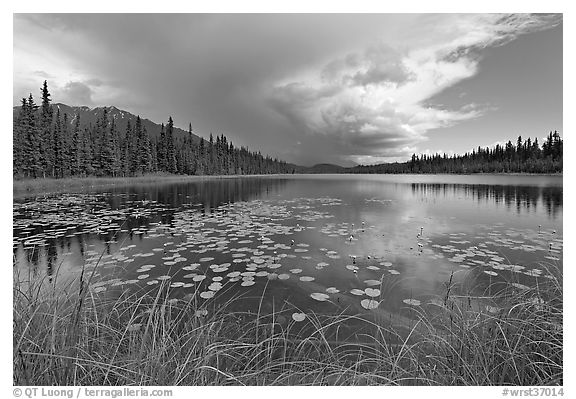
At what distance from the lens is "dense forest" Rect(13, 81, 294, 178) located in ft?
108

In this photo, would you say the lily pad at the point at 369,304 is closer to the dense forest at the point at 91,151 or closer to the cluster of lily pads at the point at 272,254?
the cluster of lily pads at the point at 272,254

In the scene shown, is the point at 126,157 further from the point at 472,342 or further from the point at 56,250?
the point at 472,342

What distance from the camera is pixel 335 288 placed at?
15.6 ft

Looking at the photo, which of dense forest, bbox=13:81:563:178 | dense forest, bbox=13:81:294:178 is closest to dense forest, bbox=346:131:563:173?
dense forest, bbox=13:81:563:178

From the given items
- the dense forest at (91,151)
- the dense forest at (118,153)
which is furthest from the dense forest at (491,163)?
the dense forest at (91,151)

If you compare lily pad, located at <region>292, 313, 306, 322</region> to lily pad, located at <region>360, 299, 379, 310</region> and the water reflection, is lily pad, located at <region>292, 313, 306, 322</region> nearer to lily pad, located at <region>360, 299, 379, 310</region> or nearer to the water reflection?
lily pad, located at <region>360, 299, 379, 310</region>

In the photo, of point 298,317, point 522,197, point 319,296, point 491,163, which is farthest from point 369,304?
point 491,163

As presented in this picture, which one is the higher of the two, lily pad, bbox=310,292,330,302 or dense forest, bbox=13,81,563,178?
dense forest, bbox=13,81,563,178

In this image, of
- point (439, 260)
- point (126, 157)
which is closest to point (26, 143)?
point (126, 157)

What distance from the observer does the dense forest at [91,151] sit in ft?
108

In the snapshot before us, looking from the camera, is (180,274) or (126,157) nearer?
(180,274)
